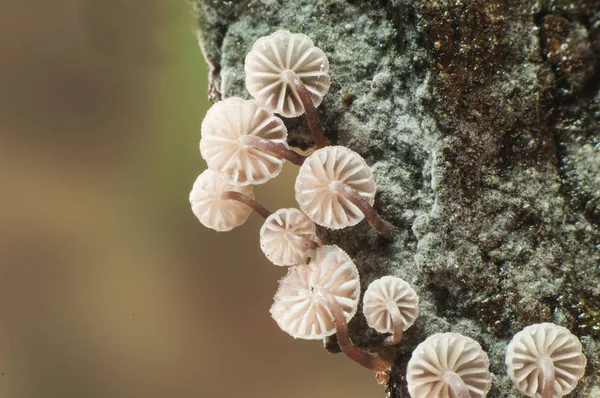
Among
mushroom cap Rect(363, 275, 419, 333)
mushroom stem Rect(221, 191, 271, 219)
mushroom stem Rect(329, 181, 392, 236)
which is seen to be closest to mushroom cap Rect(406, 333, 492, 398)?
mushroom cap Rect(363, 275, 419, 333)

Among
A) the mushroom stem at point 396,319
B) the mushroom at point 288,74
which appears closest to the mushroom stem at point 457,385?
the mushroom stem at point 396,319

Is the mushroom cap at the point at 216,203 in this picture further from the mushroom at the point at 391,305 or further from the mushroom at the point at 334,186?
the mushroom at the point at 391,305

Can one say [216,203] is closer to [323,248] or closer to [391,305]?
[323,248]

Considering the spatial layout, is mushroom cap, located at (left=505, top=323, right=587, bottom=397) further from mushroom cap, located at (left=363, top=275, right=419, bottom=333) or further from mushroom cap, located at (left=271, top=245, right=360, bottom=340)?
mushroom cap, located at (left=271, top=245, right=360, bottom=340)

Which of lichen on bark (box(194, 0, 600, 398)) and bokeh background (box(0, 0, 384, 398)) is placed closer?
lichen on bark (box(194, 0, 600, 398))

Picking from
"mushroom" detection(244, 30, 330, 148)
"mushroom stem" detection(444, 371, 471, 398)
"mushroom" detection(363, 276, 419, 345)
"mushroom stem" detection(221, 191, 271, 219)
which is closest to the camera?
"mushroom stem" detection(444, 371, 471, 398)

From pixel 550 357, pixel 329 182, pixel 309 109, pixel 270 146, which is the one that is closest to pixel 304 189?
pixel 329 182

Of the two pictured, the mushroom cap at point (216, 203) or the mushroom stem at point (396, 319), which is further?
the mushroom cap at point (216, 203)
